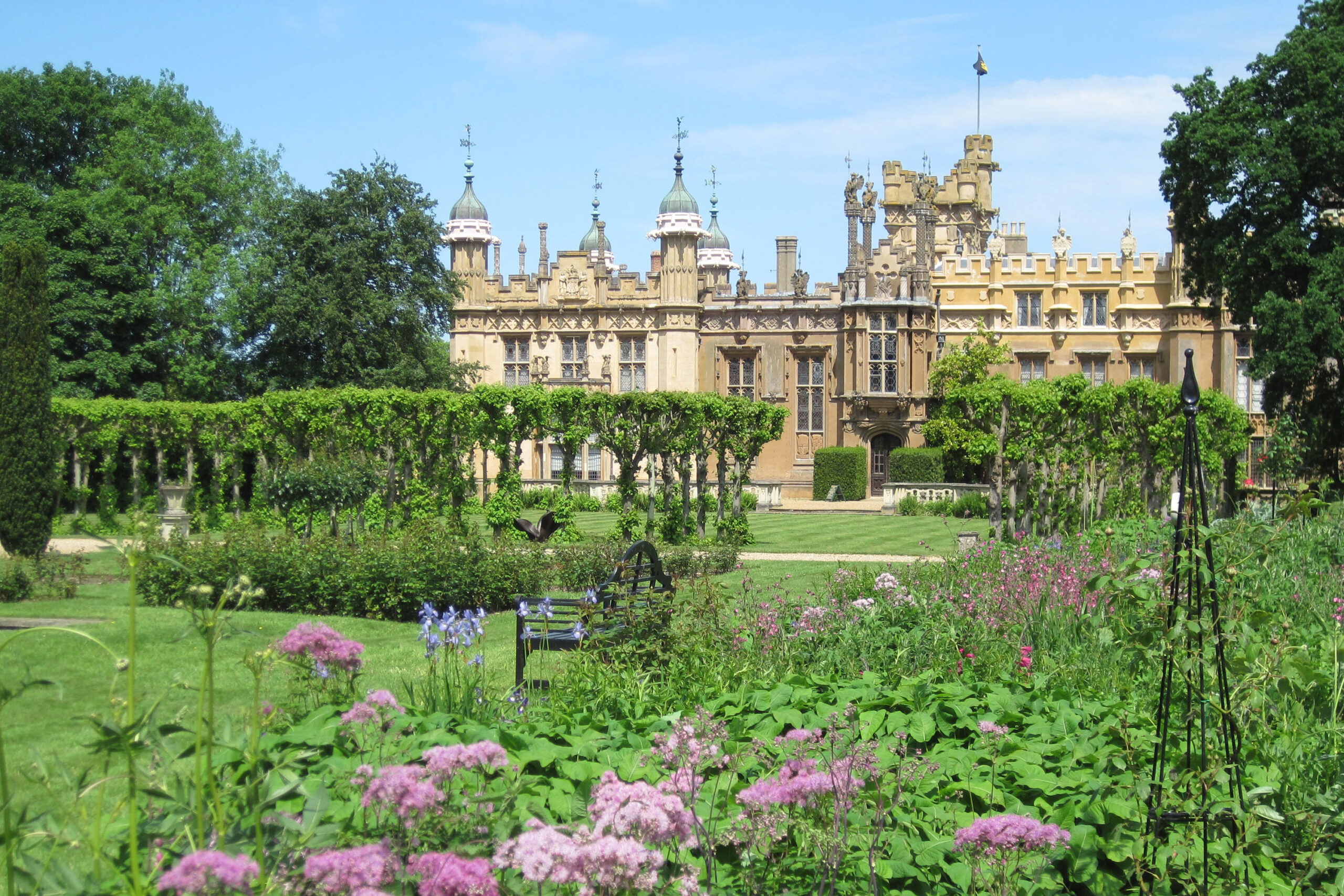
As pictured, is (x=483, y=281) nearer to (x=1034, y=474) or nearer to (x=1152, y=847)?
(x=1034, y=474)

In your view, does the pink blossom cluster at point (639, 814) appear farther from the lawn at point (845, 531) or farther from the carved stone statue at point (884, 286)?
the carved stone statue at point (884, 286)

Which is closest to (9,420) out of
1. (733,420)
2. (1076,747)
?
(733,420)

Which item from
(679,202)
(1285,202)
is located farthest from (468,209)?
(1285,202)

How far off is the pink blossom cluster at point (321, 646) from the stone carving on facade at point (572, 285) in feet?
127

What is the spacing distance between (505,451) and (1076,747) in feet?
56.3

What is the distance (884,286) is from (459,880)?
123ft

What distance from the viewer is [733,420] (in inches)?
907

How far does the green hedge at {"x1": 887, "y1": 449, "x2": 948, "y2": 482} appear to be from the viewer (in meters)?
35.6

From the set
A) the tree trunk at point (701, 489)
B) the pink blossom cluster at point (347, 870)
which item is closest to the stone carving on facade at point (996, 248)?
the tree trunk at point (701, 489)

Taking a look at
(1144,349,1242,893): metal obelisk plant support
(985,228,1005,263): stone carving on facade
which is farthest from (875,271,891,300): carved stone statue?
(1144,349,1242,893): metal obelisk plant support

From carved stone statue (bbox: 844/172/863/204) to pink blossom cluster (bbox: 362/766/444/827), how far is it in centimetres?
3770

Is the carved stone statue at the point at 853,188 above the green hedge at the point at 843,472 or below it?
above

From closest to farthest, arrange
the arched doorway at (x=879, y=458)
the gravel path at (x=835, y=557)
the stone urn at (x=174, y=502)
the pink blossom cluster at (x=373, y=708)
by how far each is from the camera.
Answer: the pink blossom cluster at (x=373, y=708) < the gravel path at (x=835, y=557) < the stone urn at (x=174, y=502) < the arched doorway at (x=879, y=458)

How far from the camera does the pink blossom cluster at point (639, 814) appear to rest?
96.0 inches
